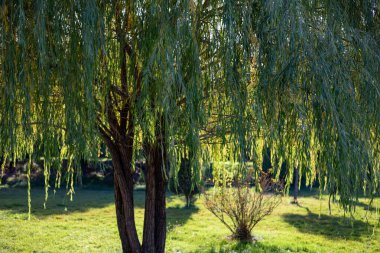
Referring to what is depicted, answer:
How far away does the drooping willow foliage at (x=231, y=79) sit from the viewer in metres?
2.59

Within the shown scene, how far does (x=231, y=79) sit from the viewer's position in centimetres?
277

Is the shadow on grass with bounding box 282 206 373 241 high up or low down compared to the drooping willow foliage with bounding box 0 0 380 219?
down

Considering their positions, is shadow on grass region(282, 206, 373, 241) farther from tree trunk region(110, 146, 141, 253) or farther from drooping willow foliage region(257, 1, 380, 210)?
drooping willow foliage region(257, 1, 380, 210)

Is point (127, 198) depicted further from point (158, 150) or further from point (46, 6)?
point (46, 6)

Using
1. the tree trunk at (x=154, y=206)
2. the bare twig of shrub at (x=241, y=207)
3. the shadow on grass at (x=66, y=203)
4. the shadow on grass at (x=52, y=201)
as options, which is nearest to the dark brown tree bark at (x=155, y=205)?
the tree trunk at (x=154, y=206)

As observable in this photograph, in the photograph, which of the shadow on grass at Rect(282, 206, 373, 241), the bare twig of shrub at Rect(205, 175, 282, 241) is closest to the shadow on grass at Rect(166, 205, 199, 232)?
the bare twig of shrub at Rect(205, 175, 282, 241)

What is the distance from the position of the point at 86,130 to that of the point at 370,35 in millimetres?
2138

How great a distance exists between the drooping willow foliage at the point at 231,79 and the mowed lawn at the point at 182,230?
3779 millimetres

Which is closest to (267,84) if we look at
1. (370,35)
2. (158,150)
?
(370,35)

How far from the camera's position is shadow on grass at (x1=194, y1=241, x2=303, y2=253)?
23.4 feet

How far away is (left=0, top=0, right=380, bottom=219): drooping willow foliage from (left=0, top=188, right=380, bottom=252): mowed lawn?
3779 mm

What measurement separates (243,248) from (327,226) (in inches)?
113

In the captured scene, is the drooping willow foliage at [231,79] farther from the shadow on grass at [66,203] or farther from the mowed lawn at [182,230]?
the shadow on grass at [66,203]

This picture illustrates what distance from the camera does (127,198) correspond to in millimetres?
4695
